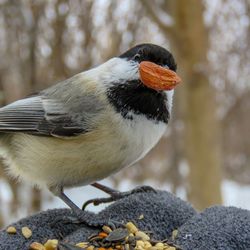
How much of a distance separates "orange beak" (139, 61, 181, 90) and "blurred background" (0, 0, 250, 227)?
118 cm

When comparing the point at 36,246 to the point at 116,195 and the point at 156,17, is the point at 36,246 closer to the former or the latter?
the point at 116,195

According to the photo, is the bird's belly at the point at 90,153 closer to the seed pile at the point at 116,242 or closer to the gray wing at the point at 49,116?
the gray wing at the point at 49,116

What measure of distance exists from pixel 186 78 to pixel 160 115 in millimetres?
1214

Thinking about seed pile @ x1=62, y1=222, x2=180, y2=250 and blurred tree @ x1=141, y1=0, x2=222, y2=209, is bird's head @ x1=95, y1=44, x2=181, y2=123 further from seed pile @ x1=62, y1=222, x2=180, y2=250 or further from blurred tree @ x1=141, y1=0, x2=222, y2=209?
blurred tree @ x1=141, y1=0, x2=222, y2=209

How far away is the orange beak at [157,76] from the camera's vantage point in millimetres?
1031

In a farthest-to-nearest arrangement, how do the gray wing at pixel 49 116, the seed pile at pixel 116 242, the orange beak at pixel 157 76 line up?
the gray wing at pixel 49 116 < the orange beak at pixel 157 76 < the seed pile at pixel 116 242

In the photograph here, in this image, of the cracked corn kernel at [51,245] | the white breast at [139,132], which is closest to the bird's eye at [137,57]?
the white breast at [139,132]

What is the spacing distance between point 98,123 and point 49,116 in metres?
0.17

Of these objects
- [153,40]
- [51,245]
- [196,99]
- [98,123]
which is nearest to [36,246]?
[51,245]

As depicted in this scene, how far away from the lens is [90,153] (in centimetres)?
108

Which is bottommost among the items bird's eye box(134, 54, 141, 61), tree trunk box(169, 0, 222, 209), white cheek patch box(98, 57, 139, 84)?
tree trunk box(169, 0, 222, 209)

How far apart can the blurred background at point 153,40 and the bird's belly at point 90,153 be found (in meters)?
1.18

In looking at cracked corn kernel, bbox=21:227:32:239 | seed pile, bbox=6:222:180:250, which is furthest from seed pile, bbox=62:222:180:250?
cracked corn kernel, bbox=21:227:32:239

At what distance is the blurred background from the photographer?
2.24m
